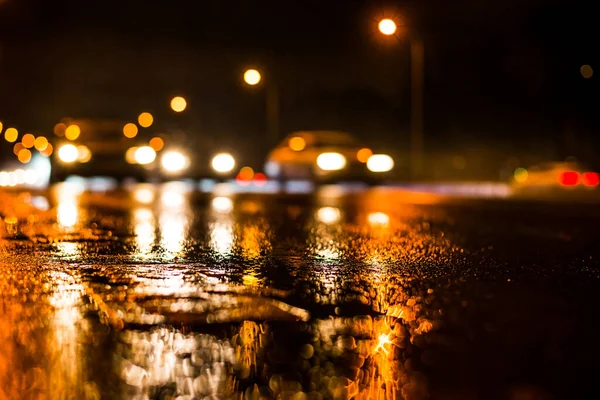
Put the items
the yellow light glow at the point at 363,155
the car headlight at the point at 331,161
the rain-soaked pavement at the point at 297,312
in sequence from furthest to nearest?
the yellow light glow at the point at 363,155 → the car headlight at the point at 331,161 → the rain-soaked pavement at the point at 297,312

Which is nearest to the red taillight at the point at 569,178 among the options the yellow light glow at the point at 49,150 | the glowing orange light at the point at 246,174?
the glowing orange light at the point at 246,174

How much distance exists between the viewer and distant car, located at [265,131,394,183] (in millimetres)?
28156

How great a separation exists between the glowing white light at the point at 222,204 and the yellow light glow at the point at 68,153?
7.02m

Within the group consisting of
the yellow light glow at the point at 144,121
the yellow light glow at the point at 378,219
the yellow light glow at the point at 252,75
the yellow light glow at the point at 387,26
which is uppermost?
the yellow light glow at the point at 252,75

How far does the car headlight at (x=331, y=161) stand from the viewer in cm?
2802

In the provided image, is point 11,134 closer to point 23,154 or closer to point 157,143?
point 23,154

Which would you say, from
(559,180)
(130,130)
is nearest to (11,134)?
(130,130)

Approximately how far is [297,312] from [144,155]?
23414mm

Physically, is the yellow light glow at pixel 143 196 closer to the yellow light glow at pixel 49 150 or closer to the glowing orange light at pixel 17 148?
the yellow light glow at pixel 49 150

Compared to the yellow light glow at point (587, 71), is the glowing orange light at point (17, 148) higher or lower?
higher

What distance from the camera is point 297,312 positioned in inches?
295

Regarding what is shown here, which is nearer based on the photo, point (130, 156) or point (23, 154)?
point (130, 156)

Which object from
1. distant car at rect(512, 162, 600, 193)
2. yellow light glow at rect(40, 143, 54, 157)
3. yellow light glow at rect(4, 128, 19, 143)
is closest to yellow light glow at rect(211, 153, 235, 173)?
yellow light glow at rect(40, 143, 54, 157)

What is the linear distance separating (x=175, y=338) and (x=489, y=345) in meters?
2.06
